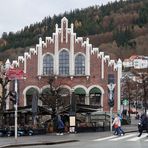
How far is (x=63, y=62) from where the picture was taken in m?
72.8

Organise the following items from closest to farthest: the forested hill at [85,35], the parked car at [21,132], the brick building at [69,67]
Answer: the parked car at [21,132] → the brick building at [69,67] → the forested hill at [85,35]

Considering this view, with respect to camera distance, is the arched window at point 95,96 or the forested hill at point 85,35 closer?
the arched window at point 95,96

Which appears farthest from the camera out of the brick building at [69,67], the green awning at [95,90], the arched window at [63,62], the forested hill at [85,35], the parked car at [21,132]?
the forested hill at [85,35]

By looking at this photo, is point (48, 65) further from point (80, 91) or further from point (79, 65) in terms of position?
point (80, 91)

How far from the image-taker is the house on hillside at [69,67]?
71875 mm

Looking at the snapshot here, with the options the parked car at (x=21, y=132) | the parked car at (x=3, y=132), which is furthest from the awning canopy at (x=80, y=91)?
the parked car at (x=3, y=132)

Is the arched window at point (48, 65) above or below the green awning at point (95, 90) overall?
above

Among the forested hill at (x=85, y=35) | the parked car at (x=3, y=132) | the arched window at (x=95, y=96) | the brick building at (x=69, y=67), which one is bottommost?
the parked car at (x=3, y=132)

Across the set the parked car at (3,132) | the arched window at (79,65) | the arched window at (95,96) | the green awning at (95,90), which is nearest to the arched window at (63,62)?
the arched window at (79,65)

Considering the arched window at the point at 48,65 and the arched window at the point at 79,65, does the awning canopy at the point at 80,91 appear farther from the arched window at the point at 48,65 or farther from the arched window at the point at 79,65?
the arched window at the point at 48,65

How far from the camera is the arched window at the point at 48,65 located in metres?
72.8

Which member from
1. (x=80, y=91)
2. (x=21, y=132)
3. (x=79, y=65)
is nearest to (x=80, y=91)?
(x=80, y=91)

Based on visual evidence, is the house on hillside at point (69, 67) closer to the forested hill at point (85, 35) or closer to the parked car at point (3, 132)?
the parked car at point (3, 132)

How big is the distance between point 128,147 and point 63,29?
4884 cm
